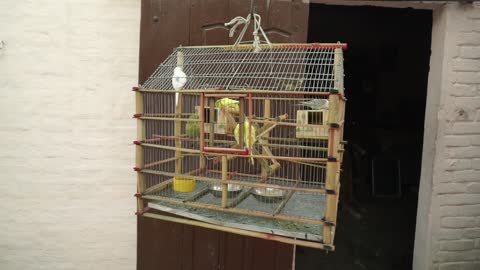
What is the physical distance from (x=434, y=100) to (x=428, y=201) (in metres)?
0.91

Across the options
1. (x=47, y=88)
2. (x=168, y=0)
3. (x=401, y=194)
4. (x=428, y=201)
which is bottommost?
(x=401, y=194)

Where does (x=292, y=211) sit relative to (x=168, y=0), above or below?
below

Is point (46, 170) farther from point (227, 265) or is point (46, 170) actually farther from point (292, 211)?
point (292, 211)

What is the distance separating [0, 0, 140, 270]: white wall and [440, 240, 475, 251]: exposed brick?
291 cm

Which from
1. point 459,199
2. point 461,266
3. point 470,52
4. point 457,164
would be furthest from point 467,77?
point 461,266

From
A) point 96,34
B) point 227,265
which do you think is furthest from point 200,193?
point 96,34

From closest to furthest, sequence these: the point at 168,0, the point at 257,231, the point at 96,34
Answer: the point at 257,231, the point at 168,0, the point at 96,34

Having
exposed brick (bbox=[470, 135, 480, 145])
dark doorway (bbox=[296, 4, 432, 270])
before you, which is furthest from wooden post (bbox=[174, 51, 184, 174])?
dark doorway (bbox=[296, 4, 432, 270])

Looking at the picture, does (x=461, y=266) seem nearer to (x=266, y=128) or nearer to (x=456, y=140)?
(x=456, y=140)

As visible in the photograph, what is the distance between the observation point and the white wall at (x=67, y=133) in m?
3.40

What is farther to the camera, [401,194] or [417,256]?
[401,194]

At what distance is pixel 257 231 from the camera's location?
1.89m

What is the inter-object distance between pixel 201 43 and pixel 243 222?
1782 mm

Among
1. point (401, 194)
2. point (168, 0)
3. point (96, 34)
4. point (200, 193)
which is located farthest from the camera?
point (401, 194)
